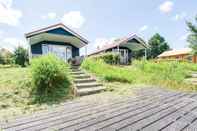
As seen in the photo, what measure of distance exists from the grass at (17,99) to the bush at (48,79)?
29cm

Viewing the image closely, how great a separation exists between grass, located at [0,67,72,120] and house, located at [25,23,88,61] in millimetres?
7322

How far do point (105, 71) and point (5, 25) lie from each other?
11.3 m

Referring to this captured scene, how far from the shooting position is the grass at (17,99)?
4.03 meters

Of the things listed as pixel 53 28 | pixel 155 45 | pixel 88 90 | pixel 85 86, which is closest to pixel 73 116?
pixel 88 90

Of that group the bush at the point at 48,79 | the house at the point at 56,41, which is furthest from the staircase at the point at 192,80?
the house at the point at 56,41

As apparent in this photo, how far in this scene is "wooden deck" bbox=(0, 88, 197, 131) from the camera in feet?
9.93

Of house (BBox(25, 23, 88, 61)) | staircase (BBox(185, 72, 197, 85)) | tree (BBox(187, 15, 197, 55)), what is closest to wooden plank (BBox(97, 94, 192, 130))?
staircase (BBox(185, 72, 197, 85))

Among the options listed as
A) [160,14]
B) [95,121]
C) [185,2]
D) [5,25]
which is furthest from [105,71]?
[5,25]

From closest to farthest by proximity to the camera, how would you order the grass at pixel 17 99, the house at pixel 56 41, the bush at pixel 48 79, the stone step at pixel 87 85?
the grass at pixel 17 99 → the bush at pixel 48 79 → the stone step at pixel 87 85 → the house at pixel 56 41

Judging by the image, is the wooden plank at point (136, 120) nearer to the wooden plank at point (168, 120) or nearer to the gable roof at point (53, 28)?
the wooden plank at point (168, 120)

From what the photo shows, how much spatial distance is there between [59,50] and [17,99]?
1098 centimetres

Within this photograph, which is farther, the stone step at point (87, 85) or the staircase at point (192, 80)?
the staircase at point (192, 80)

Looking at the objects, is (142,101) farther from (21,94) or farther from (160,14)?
(160,14)

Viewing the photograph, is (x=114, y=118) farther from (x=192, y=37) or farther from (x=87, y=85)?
(x=192, y=37)
